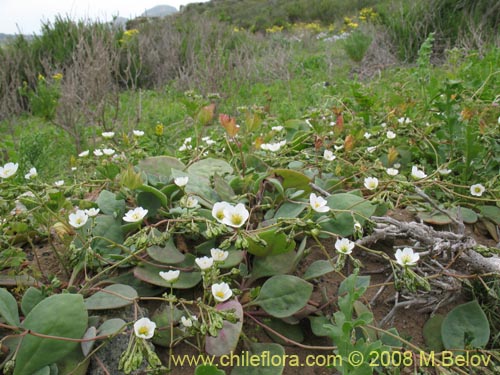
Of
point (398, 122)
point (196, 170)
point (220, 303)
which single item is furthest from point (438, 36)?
point (220, 303)

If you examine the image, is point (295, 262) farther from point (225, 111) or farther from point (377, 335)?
point (225, 111)

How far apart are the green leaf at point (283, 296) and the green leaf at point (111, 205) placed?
0.64 meters

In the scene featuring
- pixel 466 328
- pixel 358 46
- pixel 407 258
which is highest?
pixel 358 46

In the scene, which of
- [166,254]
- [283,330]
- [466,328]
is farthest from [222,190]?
[466,328]

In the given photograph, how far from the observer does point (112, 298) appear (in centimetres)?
129

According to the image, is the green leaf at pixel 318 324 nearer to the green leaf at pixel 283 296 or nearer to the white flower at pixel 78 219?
the green leaf at pixel 283 296

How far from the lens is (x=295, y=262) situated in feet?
4.71

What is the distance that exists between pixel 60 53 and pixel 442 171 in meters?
7.56

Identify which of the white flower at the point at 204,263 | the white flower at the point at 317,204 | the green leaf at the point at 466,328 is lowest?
the green leaf at the point at 466,328

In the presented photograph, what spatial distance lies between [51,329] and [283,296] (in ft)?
2.15

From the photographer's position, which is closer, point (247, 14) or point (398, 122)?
point (398, 122)

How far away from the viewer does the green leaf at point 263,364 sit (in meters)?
1.19

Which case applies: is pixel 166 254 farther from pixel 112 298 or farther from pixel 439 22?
Answer: pixel 439 22

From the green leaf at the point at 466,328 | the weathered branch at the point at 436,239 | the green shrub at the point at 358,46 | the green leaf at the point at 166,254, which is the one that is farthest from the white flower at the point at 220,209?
the green shrub at the point at 358,46
